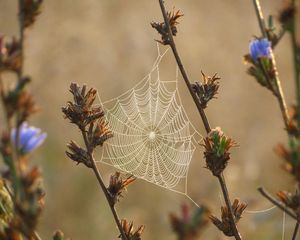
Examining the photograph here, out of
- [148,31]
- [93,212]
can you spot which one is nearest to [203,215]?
[93,212]

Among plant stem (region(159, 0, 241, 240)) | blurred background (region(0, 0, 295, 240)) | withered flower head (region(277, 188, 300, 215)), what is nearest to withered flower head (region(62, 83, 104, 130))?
plant stem (region(159, 0, 241, 240))

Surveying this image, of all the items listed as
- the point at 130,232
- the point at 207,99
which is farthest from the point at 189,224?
the point at 207,99

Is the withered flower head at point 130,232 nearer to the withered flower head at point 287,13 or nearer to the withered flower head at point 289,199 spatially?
the withered flower head at point 289,199

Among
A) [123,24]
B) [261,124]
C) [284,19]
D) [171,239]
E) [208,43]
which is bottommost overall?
[171,239]

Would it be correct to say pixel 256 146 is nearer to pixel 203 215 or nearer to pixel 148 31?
pixel 148 31

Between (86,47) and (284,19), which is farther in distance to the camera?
(86,47)
